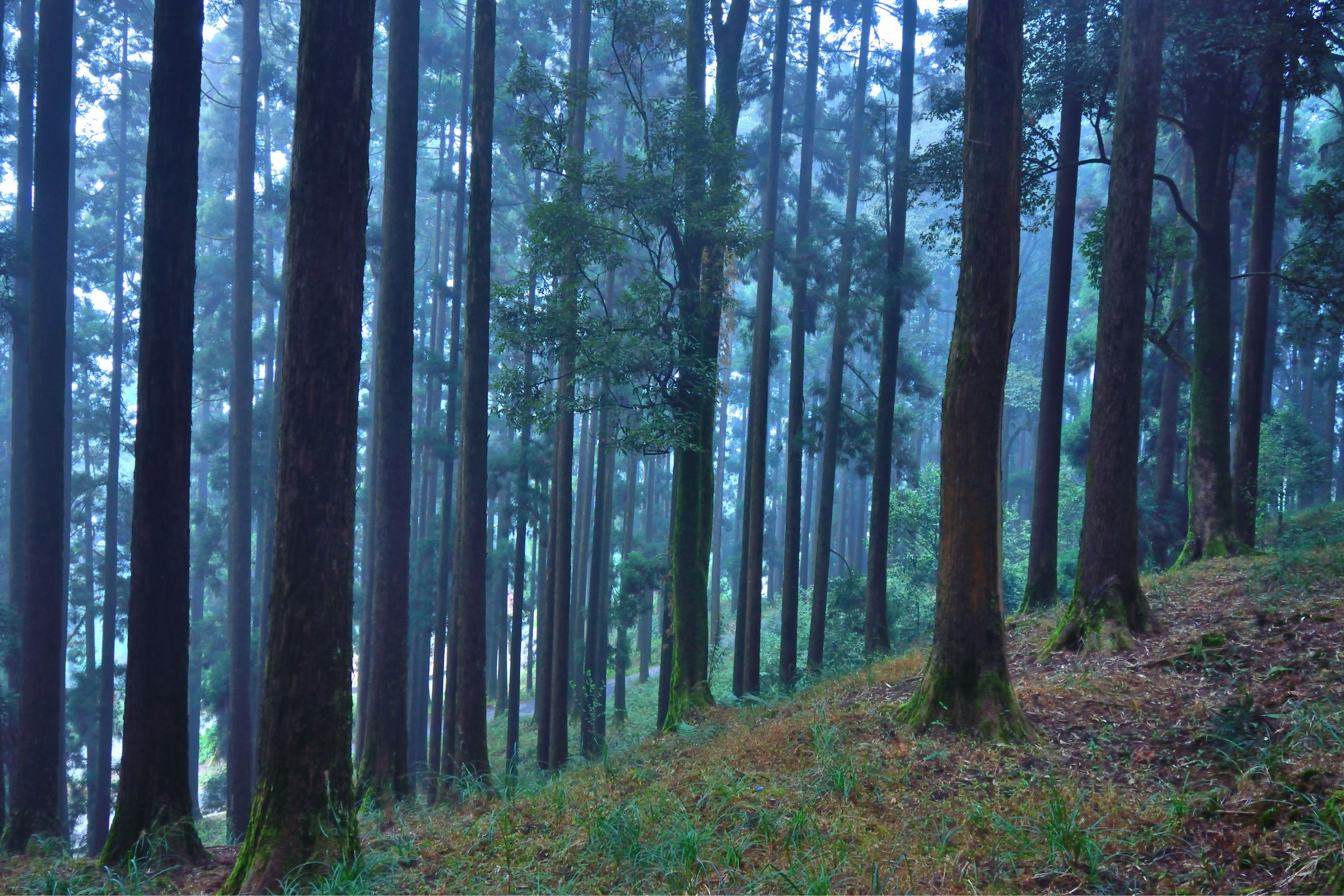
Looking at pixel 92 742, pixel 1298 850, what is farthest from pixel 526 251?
pixel 92 742

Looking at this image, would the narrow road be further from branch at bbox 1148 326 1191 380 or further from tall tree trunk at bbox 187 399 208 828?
branch at bbox 1148 326 1191 380

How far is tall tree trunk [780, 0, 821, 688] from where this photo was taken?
17703mm

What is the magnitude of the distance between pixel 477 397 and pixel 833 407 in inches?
386

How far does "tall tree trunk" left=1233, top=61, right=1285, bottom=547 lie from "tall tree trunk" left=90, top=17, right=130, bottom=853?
2315cm

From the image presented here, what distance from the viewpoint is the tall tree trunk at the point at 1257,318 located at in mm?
13164

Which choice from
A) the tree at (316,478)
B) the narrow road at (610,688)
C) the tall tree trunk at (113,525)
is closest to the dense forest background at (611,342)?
the tree at (316,478)

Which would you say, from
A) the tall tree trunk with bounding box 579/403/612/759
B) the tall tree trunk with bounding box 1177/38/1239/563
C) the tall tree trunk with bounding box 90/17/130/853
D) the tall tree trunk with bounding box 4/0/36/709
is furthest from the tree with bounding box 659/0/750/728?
the tall tree trunk with bounding box 90/17/130/853

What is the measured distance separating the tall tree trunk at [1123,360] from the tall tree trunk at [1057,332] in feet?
11.3

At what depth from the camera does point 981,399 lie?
22.7 ft

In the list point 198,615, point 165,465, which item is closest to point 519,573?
point 165,465

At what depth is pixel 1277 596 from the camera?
908 cm

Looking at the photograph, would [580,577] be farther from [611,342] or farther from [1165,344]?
[1165,344]

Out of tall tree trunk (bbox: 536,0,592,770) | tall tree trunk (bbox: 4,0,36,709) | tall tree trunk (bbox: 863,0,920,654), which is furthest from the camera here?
tall tree trunk (bbox: 536,0,592,770)

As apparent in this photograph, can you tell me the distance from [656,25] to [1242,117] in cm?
947
